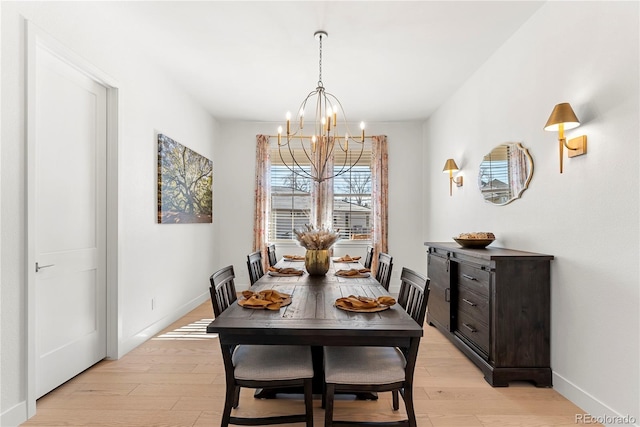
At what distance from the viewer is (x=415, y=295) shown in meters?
1.97

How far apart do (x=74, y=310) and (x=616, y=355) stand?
11.7ft

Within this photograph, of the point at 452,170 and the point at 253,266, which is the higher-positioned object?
the point at 452,170

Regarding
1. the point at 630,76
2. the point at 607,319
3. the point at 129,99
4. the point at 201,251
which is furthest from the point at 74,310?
the point at 630,76

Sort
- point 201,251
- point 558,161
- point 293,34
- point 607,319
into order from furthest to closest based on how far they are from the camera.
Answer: point 201,251 → point 293,34 → point 558,161 → point 607,319

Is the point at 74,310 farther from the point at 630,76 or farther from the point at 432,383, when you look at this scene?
the point at 630,76

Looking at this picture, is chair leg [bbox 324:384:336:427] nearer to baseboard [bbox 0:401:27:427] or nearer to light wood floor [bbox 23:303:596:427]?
light wood floor [bbox 23:303:596:427]

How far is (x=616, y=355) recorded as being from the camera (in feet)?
6.41

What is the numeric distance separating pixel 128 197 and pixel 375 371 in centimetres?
256

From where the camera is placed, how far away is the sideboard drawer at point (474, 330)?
2619 mm

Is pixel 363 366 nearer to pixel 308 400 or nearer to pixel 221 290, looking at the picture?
pixel 308 400

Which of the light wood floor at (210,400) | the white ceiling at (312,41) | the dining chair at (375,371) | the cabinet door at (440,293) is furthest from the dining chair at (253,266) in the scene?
the white ceiling at (312,41)

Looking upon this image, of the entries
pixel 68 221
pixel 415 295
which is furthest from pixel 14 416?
pixel 415 295

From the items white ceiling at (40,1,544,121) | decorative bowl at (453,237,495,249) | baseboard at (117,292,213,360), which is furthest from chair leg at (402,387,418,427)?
white ceiling at (40,1,544,121)

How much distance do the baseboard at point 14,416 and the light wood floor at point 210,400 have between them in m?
0.05
